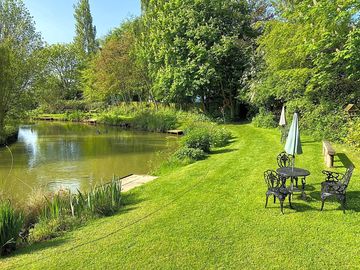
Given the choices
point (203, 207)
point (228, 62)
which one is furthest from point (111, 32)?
point (203, 207)

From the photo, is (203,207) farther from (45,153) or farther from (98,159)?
(45,153)

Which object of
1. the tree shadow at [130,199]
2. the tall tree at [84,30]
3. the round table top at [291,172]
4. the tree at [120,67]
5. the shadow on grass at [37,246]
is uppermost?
the tall tree at [84,30]

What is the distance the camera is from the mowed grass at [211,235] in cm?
493

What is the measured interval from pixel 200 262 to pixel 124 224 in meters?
2.19

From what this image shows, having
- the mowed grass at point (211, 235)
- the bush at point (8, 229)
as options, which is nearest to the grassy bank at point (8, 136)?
the mowed grass at point (211, 235)

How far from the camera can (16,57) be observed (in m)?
22.4

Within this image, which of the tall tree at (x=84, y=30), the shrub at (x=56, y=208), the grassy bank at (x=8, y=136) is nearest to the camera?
the shrub at (x=56, y=208)

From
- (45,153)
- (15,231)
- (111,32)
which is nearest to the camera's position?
(15,231)

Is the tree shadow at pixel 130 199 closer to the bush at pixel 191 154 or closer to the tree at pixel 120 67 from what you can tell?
the bush at pixel 191 154

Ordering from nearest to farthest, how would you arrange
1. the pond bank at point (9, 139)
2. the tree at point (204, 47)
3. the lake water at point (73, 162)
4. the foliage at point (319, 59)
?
the lake water at point (73, 162) < the foliage at point (319, 59) < the pond bank at point (9, 139) < the tree at point (204, 47)

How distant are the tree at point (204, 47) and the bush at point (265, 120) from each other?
174 inches

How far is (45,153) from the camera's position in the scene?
17.8m

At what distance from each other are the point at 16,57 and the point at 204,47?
13806mm

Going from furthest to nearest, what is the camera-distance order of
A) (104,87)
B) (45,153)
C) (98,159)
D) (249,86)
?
(104,87)
(249,86)
(45,153)
(98,159)
